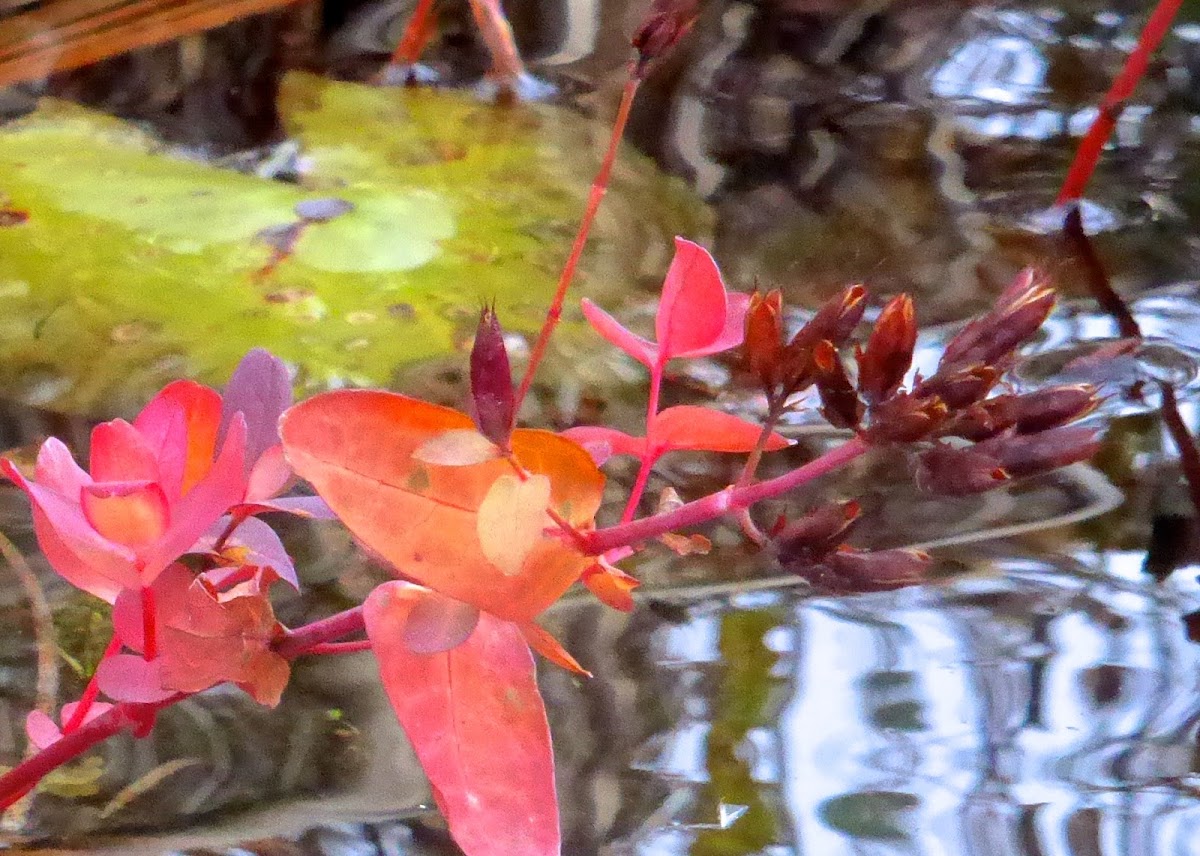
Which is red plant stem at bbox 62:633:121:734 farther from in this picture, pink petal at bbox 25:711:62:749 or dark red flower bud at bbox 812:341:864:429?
dark red flower bud at bbox 812:341:864:429

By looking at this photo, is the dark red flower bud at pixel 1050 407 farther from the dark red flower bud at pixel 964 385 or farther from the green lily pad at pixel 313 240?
the green lily pad at pixel 313 240

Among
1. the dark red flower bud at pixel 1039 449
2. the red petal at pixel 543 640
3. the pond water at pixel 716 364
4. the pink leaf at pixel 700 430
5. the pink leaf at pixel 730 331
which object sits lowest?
the pond water at pixel 716 364

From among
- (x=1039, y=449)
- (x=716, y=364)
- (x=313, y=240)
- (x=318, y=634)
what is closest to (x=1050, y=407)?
(x=1039, y=449)

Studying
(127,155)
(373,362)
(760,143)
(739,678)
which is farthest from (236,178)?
(739,678)

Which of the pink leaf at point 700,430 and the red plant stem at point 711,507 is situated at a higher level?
the red plant stem at point 711,507

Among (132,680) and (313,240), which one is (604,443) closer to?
(132,680)

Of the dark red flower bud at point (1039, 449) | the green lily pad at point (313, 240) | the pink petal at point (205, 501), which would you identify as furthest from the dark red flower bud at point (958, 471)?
the green lily pad at point (313, 240)
